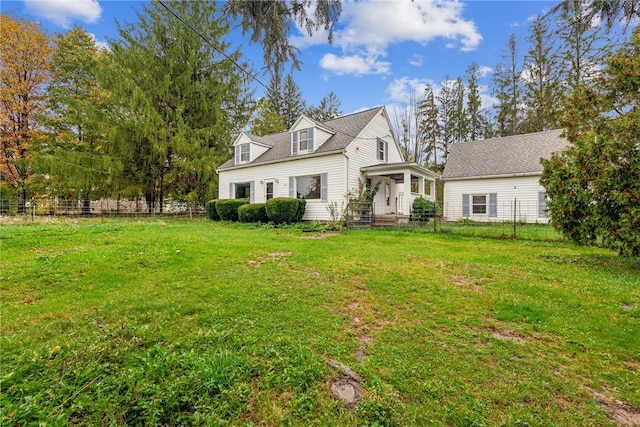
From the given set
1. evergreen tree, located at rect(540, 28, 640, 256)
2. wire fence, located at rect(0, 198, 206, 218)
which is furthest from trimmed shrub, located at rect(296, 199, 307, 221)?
evergreen tree, located at rect(540, 28, 640, 256)

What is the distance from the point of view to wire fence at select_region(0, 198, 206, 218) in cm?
1400

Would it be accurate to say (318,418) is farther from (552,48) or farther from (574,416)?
(552,48)

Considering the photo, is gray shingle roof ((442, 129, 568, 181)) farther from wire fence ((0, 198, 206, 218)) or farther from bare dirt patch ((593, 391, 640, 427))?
wire fence ((0, 198, 206, 218))

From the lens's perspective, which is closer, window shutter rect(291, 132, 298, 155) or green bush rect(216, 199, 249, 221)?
window shutter rect(291, 132, 298, 155)

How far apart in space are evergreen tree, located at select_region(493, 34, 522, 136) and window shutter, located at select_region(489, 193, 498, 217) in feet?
40.9

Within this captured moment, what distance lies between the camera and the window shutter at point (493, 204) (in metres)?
15.8

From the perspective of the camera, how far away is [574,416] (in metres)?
1.98

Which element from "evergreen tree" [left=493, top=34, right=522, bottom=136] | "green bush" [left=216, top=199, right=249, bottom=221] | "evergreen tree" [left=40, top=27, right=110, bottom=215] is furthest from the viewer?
"evergreen tree" [left=493, top=34, right=522, bottom=136]

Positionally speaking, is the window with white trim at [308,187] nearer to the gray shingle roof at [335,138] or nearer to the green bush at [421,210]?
the gray shingle roof at [335,138]

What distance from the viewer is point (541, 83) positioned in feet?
71.8

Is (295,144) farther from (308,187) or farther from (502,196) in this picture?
(502,196)

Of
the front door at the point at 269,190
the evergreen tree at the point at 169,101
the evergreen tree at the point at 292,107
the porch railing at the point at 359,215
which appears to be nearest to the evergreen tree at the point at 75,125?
the evergreen tree at the point at 169,101

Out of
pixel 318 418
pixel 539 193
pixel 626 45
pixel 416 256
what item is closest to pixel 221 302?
pixel 318 418

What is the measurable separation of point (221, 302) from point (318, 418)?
89.8 inches
